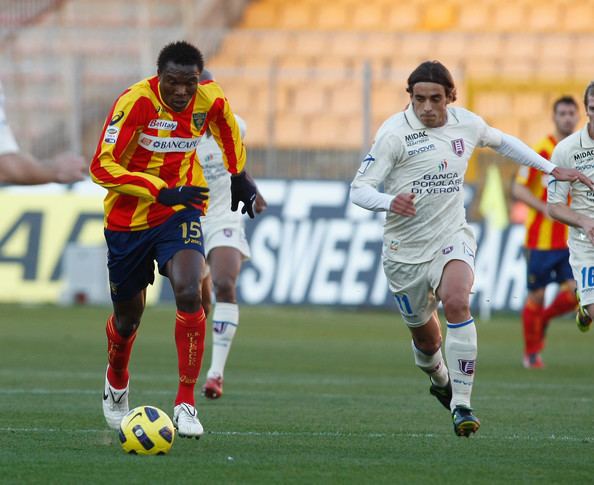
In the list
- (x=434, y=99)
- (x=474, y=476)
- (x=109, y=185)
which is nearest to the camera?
(x=474, y=476)

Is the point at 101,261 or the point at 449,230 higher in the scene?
the point at 449,230

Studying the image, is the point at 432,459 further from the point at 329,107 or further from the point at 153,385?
the point at 329,107

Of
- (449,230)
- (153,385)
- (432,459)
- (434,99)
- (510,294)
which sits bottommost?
(510,294)

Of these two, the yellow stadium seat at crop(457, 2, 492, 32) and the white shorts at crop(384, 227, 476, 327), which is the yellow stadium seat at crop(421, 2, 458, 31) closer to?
the yellow stadium seat at crop(457, 2, 492, 32)

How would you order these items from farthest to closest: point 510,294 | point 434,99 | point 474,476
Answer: point 510,294 < point 434,99 < point 474,476

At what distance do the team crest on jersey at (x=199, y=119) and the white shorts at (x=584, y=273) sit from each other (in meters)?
2.90

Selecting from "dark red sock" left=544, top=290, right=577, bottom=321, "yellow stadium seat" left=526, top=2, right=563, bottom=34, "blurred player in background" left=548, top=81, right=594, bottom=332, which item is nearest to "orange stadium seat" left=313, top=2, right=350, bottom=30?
"yellow stadium seat" left=526, top=2, right=563, bottom=34

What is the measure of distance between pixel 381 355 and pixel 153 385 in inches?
171

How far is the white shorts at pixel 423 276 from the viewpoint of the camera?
9.05 m

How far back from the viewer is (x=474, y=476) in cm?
701

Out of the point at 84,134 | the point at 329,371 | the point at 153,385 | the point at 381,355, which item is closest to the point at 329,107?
the point at 84,134

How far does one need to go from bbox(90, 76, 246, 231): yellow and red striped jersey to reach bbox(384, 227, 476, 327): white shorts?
4.75 ft

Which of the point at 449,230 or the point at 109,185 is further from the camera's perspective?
the point at 449,230

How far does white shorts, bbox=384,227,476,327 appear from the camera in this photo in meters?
9.05
